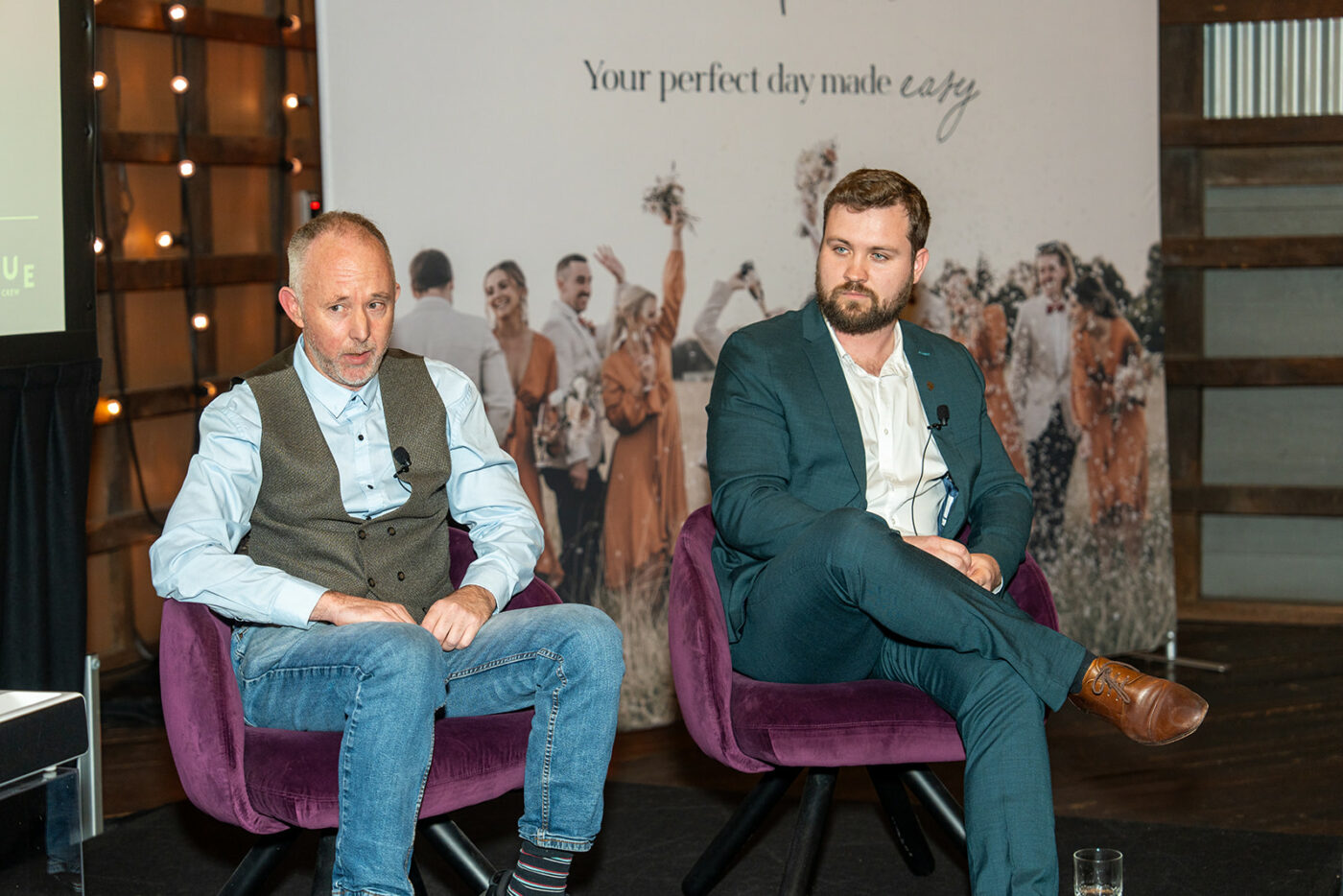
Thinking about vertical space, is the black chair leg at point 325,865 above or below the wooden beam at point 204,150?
below

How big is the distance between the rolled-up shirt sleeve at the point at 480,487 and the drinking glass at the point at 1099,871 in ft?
3.39

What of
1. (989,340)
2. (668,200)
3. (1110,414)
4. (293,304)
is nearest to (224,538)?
(293,304)

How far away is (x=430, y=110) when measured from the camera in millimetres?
3328

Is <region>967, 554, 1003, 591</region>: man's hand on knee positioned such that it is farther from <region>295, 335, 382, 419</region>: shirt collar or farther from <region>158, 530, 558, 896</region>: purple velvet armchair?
<region>295, 335, 382, 419</region>: shirt collar

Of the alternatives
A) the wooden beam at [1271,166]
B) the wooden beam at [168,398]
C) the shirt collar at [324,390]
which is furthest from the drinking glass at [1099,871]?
the wooden beam at [1271,166]

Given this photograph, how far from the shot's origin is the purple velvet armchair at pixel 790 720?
7.59ft

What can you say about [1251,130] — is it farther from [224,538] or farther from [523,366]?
[224,538]

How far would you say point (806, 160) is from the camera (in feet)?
12.1

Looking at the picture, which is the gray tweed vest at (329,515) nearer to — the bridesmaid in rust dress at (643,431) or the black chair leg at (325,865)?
the black chair leg at (325,865)

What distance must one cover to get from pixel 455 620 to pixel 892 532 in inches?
28.6

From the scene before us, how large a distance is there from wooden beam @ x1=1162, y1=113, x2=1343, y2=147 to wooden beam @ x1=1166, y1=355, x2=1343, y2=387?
2.46 ft

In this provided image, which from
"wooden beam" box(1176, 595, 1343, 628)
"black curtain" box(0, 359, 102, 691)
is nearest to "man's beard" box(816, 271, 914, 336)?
"black curtain" box(0, 359, 102, 691)

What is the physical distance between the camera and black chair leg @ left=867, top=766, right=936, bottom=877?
2689 millimetres

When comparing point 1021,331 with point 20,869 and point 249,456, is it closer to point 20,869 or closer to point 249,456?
point 249,456
